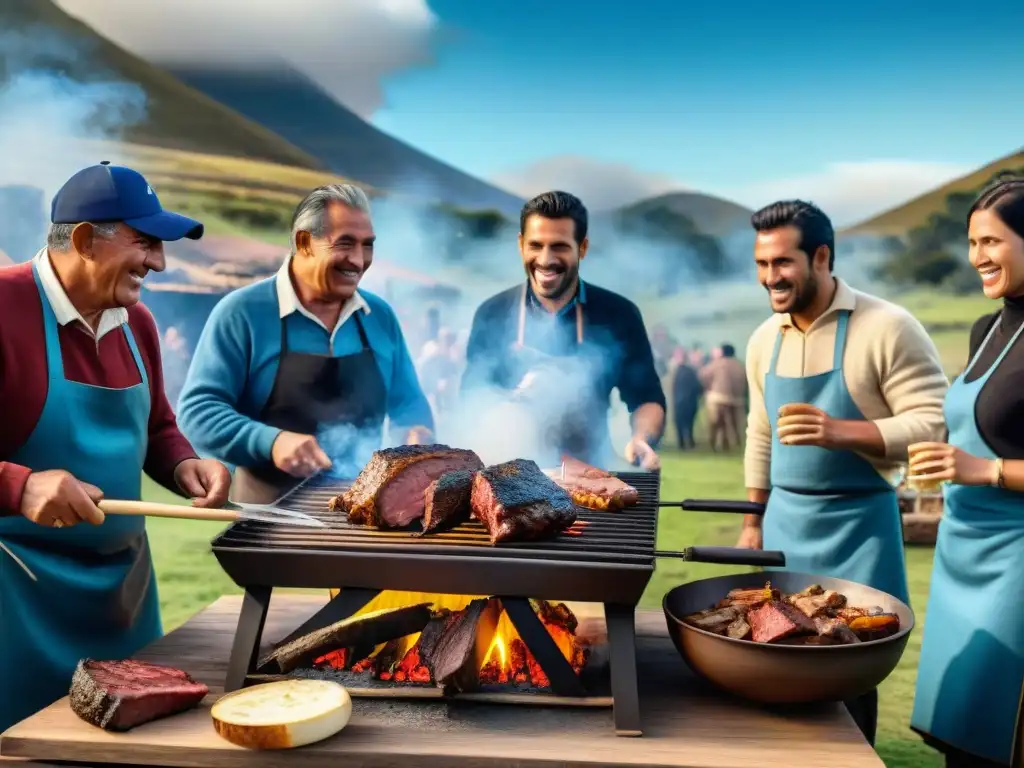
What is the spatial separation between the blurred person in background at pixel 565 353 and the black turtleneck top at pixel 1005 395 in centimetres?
149

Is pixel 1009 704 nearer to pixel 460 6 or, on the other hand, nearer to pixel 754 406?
pixel 754 406

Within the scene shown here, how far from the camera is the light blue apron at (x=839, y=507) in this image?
3820 mm

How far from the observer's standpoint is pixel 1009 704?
10.5 feet

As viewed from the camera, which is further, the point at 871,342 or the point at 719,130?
the point at 719,130

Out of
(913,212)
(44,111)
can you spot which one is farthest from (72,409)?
(913,212)

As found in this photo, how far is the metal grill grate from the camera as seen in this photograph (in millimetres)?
2445

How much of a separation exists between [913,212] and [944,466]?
45.9ft

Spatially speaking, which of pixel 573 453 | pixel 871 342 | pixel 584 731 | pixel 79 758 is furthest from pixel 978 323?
pixel 79 758

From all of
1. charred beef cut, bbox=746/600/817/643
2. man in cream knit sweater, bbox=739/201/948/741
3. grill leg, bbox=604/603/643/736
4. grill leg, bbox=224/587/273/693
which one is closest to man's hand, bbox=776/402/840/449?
man in cream knit sweater, bbox=739/201/948/741

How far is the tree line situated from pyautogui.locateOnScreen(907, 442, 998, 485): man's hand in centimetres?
1383

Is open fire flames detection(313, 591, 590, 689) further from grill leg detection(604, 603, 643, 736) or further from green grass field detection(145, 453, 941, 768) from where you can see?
green grass field detection(145, 453, 941, 768)

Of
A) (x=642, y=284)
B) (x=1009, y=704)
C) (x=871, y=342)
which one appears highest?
(x=642, y=284)

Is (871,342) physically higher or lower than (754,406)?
higher

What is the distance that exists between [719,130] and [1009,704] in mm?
13018
